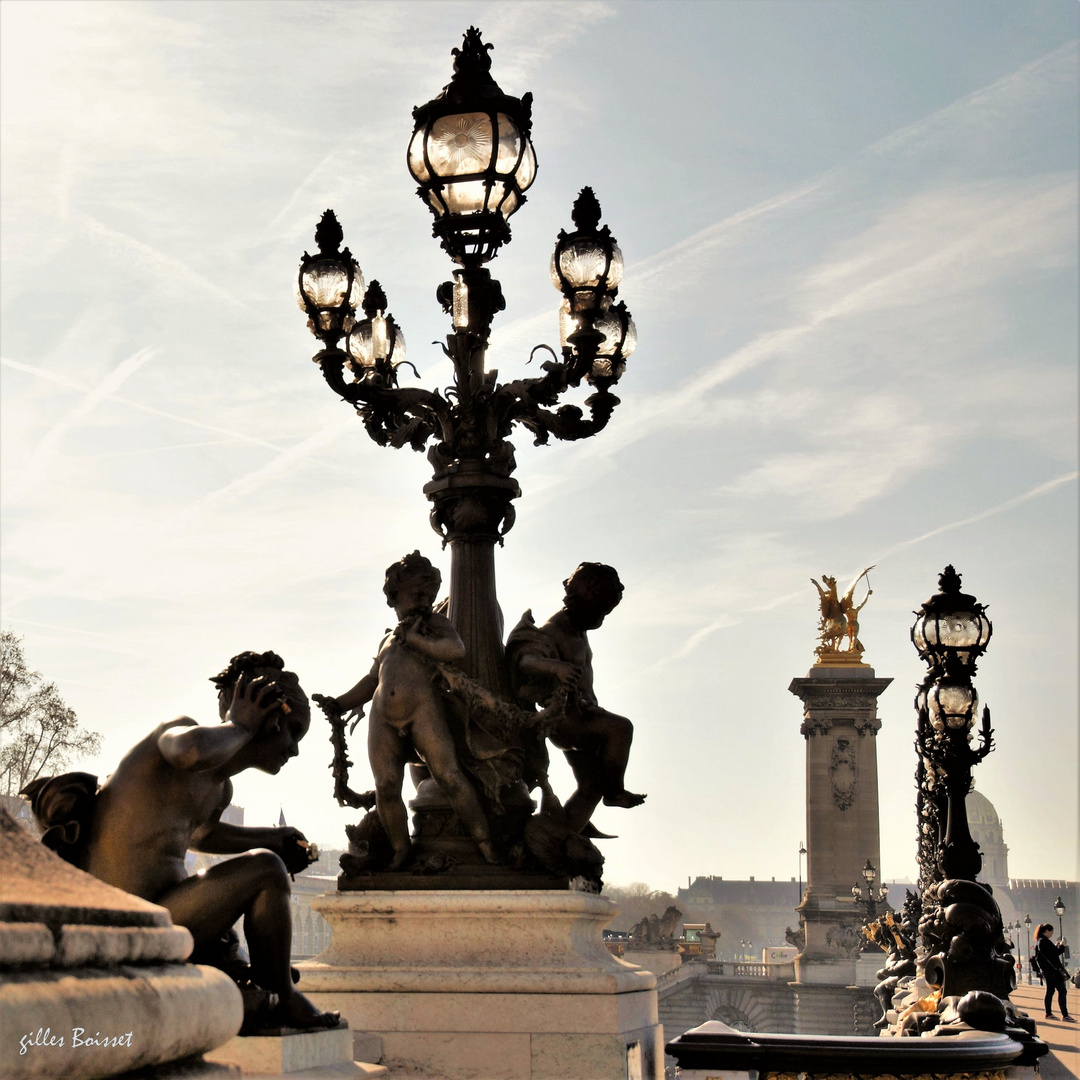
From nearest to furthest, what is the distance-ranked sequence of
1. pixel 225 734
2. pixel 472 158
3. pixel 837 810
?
pixel 225 734 → pixel 472 158 → pixel 837 810

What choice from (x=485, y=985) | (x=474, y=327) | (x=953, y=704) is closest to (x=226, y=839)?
(x=485, y=985)

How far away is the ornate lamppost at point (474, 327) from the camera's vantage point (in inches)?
353

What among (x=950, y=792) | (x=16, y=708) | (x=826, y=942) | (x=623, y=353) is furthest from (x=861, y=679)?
(x=623, y=353)

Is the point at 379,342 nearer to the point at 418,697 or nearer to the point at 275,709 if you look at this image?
the point at 418,697

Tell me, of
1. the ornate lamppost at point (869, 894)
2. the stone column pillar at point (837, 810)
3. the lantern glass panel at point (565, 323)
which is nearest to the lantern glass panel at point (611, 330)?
the lantern glass panel at point (565, 323)

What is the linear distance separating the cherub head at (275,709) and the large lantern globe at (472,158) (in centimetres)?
475

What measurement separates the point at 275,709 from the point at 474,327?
4984 millimetres

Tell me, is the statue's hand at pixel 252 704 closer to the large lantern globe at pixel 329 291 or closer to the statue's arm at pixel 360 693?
the statue's arm at pixel 360 693

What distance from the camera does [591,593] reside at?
8.45 metres

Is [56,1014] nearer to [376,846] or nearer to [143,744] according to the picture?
[143,744]

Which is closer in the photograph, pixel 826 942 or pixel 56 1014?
pixel 56 1014

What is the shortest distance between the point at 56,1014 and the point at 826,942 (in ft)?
195

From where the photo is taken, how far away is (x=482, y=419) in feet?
30.0

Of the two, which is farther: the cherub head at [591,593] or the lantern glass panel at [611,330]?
the lantern glass panel at [611,330]
